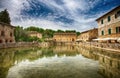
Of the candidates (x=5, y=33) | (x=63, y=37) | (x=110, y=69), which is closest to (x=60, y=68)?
(x=110, y=69)

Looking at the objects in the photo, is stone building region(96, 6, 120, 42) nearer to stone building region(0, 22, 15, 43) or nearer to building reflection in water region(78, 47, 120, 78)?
building reflection in water region(78, 47, 120, 78)

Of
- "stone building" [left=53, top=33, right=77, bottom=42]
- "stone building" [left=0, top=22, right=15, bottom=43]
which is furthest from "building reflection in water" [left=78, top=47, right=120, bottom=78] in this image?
"stone building" [left=53, top=33, right=77, bottom=42]

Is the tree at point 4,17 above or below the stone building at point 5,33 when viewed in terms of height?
above

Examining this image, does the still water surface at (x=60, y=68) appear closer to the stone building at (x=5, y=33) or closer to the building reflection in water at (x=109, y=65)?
the building reflection in water at (x=109, y=65)

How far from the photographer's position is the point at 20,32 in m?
54.9

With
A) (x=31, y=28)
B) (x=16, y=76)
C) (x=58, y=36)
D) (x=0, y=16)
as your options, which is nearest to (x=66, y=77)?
(x=16, y=76)

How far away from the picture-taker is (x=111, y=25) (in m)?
27.3

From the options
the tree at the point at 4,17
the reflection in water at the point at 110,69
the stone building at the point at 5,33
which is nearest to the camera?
the reflection in water at the point at 110,69

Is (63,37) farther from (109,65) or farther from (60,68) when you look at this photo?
(60,68)

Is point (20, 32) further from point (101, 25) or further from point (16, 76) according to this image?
point (16, 76)

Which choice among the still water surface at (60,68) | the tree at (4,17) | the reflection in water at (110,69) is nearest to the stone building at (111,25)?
the still water surface at (60,68)

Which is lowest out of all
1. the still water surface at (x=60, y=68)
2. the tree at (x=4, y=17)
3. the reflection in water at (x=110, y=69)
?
the still water surface at (x=60, y=68)

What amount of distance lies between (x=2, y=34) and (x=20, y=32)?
800 inches

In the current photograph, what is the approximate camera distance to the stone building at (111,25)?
81.1 ft
